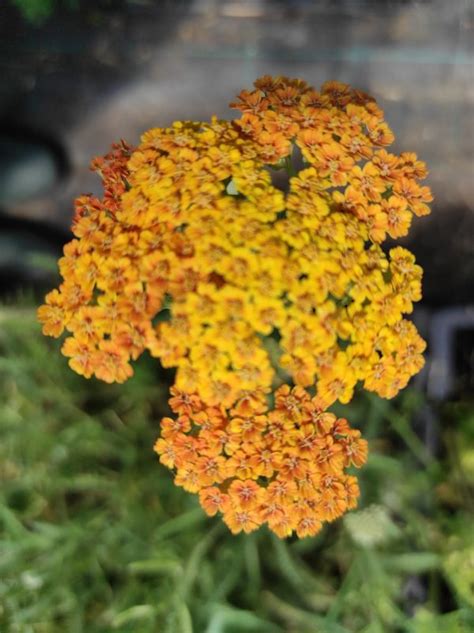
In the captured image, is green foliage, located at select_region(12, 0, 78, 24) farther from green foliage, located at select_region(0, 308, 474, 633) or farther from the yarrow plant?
the yarrow plant

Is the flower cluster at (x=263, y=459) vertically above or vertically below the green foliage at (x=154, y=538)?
above

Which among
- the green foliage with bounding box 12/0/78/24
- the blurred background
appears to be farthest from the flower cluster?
the green foliage with bounding box 12/0/78/24

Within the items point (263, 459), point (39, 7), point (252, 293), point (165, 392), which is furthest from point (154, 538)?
point (39, 7)

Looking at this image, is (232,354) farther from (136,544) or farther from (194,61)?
(194,61)

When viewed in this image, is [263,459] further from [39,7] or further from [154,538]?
[39,7]

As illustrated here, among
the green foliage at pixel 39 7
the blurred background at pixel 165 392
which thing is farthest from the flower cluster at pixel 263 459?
the green foliage at pixel 39 7

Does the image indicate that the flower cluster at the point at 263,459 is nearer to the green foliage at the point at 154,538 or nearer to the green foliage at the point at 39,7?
the green foliage at the point at 154,538
